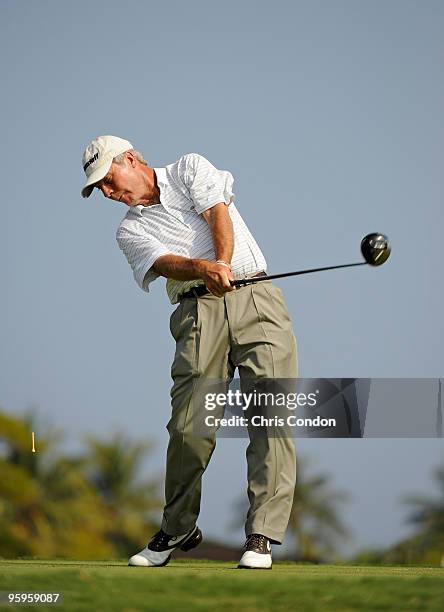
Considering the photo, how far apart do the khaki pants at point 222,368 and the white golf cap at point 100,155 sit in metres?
0.74

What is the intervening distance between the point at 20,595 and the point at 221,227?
2.16 m

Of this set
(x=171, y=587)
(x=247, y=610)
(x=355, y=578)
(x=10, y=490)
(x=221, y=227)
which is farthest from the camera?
(x=10, y=490)

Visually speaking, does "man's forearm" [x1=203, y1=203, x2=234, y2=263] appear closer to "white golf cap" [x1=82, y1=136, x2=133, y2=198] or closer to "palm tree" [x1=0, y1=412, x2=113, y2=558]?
"white golf cap" [x1=82, y1=136, x2=133, y2=198]

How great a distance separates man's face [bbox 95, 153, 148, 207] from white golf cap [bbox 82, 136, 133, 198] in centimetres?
4

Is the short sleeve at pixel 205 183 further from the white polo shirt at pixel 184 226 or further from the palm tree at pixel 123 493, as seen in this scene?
the palm tree at pixel 123 493

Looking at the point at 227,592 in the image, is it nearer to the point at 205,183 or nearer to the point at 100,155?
the point at 205,183

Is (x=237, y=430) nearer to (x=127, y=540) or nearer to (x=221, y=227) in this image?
(x=221, y=227)

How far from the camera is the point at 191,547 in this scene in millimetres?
5504

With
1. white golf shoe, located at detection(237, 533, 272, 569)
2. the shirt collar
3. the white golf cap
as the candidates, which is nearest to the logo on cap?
the white golf cap

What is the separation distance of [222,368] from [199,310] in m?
0.30

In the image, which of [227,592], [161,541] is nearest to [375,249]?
[161,541]

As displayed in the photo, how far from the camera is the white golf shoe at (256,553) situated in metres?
4.93

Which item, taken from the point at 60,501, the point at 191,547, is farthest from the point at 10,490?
the point at 191,547

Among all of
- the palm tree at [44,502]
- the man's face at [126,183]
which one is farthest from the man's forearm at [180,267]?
the palm tree at [44,502]
